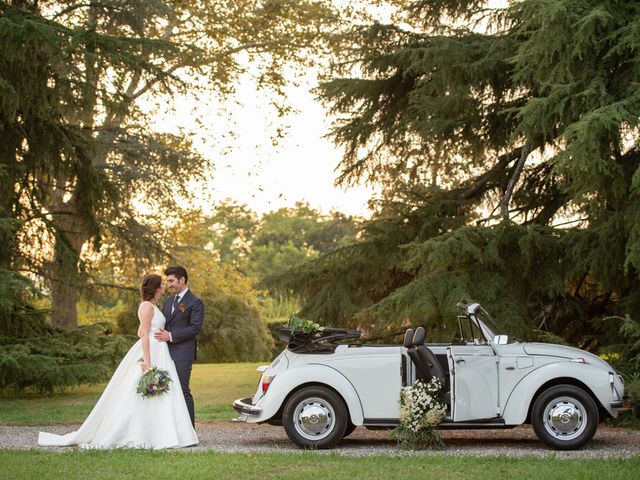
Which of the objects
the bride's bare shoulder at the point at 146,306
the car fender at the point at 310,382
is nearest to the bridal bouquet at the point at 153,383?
the bride's bare shoulder at the point at 146,306

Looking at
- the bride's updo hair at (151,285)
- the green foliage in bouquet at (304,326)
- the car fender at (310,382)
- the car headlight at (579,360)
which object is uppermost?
the bride's updo hair at (151,285)

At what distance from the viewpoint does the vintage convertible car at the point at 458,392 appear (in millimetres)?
10734

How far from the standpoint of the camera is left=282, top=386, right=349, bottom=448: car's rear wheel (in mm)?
10750

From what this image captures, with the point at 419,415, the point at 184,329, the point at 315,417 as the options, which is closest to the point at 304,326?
the point at 315,417

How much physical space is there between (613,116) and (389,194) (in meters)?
8.33

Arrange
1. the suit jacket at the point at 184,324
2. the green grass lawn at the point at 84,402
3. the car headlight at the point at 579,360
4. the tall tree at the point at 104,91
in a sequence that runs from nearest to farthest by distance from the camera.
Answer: the car headlight at the point at 579,360
the suit jacket at the point at 184,324
the green grass lawn at the point at 84,402
the tall tree at the point at 104,91

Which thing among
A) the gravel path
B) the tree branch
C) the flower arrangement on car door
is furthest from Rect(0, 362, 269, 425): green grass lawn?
the tree branch

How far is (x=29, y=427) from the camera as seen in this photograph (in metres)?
13.9

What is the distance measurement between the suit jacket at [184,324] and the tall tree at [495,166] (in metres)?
5.06

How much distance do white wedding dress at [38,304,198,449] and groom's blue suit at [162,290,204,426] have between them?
183 mm

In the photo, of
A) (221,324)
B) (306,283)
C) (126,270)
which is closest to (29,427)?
(306,283)

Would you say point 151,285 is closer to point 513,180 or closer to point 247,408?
point 247,408

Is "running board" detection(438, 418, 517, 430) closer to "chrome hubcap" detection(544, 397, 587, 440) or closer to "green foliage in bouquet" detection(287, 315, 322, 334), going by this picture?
"chrome hubcap" detection(544, 397, 587, 440)

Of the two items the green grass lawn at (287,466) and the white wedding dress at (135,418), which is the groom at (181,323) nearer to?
the white wedding dress at (135,418)
